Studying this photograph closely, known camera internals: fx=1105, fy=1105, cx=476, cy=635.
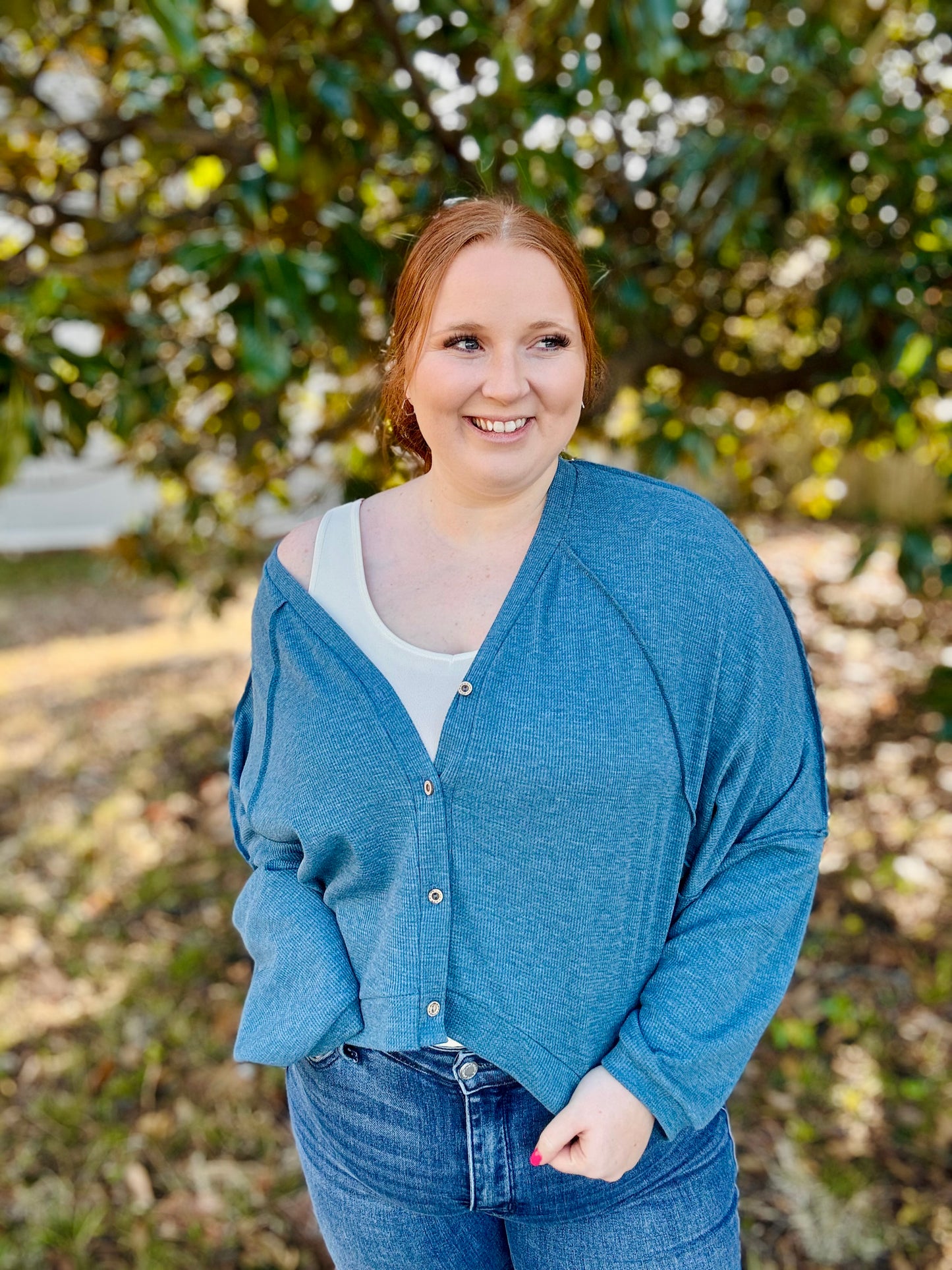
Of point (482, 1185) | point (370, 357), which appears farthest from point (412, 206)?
point (482, 1185)

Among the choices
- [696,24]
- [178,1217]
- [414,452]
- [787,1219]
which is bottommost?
[178,1217]

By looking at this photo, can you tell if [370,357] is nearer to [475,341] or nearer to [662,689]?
[475,341]

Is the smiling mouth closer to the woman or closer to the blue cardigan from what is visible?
the woman

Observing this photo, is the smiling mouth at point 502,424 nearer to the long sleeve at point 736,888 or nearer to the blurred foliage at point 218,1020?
the long sleeve at point 736,888

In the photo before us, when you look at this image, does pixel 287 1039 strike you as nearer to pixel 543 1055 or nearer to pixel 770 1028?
pixel 543 1055

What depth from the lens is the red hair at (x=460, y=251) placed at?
1174 mm

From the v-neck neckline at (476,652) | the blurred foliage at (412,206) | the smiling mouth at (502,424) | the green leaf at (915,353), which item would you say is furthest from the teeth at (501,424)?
the green leaf at (915,353)

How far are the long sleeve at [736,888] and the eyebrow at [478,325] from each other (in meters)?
0.36

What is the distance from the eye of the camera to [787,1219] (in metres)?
2.31

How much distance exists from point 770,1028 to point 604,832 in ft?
6.59

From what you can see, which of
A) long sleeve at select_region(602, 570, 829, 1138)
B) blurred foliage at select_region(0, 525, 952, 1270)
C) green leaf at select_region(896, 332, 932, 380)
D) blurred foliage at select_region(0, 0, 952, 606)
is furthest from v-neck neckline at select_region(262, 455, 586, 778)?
blurred foliage at select_region(0, 525, 952, 1270)

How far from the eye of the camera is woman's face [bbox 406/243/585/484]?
1.16 m

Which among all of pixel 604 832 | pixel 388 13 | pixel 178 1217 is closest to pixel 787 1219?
pixel 178 1217

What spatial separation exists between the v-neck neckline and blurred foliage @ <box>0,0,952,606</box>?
0.43 meters
